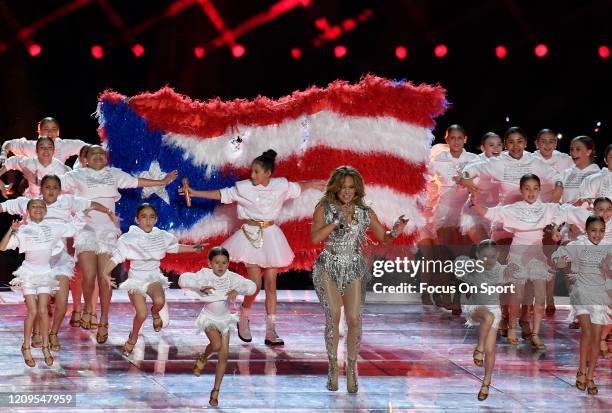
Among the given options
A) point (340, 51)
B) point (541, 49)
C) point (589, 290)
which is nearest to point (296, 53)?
point (340, 51)

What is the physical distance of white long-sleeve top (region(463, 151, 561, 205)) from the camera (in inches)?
335

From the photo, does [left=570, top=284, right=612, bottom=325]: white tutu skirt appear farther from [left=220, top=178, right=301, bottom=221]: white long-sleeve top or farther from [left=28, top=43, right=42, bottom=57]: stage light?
[left=28, top=43, right=42, bottom=57]: stage light

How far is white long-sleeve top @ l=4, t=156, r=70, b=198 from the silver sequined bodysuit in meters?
2.61

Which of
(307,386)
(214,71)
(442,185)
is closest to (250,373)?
(307,386)

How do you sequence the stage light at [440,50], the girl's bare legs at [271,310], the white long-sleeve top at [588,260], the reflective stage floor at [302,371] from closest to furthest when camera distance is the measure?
the reflective stage floor at [302,371] → the white long-sleeve top at [588,260] → the girl's bare legs at [271,310] → the stage light at [440,50]

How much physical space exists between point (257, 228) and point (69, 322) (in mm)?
1752

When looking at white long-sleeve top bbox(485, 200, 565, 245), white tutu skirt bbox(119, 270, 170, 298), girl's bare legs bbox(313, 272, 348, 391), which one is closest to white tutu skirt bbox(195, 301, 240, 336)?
girl's bare legs bbox(313, 272, 348, 391)

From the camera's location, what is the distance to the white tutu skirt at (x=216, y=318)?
20.9ft

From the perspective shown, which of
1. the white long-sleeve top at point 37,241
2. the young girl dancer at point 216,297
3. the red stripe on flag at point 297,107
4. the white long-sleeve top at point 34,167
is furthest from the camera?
the white long-sleeve top at point 34,167

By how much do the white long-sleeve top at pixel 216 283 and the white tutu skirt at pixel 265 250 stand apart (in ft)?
4.06

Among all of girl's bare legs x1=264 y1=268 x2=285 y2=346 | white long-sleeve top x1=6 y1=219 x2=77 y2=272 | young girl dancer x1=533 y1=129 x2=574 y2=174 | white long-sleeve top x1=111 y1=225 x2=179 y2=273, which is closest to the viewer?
white long-sleeve top x1=6 y1=219 x2=77 y2=272

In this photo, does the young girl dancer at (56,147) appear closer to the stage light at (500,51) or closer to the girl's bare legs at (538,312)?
the girl's bare legs at (538,312)

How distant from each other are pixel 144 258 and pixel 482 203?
9.42 ft

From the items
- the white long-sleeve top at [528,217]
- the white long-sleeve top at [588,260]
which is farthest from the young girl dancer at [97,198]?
the white long-sleeve top at [588,260]
